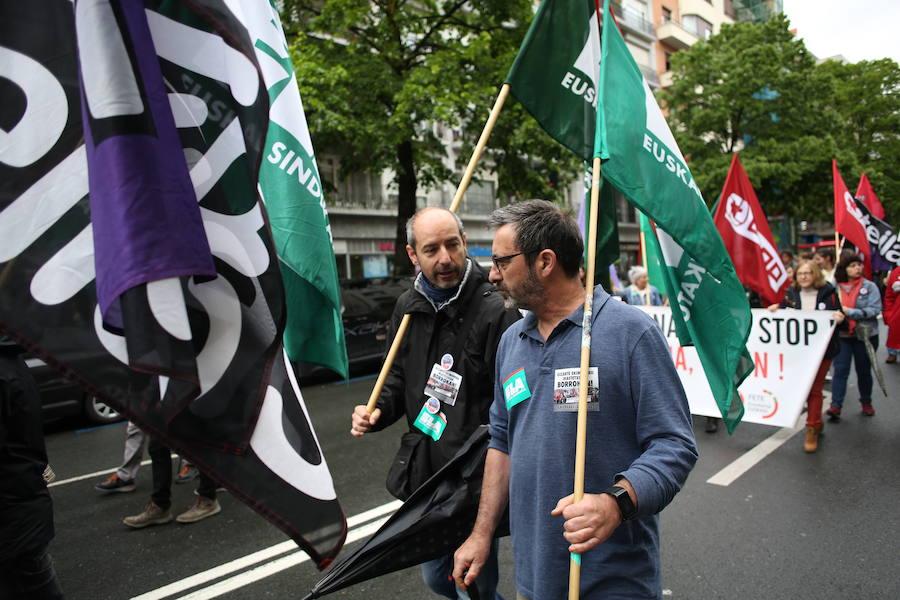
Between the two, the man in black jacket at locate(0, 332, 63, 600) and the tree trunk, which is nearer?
the man in black jacket at locate(0, 332, 63, 600)

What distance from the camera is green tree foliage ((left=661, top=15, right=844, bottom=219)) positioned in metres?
24.7

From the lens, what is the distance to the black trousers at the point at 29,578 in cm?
246

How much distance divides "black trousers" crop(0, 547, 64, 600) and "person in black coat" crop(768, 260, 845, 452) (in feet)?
19.5

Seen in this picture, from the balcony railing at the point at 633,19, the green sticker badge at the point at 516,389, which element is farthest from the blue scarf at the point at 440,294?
the balcony railing at the point at 633,19

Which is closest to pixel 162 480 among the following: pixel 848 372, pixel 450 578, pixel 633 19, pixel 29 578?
pixel 29 578

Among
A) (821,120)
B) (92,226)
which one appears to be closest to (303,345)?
(92,226)

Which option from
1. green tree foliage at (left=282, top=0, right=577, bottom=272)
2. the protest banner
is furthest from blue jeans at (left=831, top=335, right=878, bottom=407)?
green tree foliage at (left=282, top=0, right=577, bottom=272)

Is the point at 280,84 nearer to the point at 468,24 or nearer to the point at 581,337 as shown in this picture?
the point at 581,337

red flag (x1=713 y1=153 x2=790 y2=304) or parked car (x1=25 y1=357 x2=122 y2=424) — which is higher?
red flag (x1=713 y1=153 x2=790 y2=304)

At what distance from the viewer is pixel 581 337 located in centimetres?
189

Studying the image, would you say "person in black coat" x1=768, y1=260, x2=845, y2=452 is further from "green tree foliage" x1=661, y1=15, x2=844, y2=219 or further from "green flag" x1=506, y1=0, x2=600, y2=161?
"green tree foliage" x1=661, y1=15, x2=844, y2=219

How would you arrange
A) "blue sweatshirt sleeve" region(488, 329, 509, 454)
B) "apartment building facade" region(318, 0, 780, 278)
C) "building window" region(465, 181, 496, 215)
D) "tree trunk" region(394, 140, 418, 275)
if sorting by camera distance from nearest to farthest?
"blue sweatshirt sleeve" region(488, 329, 509, 454) < "tree trunk" region(394, 140, 418, 275) < "apartment building facade" region(318, 0, 780, 278) < "building window" region(465, 181, 496, 215)

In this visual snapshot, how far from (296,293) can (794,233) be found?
47.0 meters

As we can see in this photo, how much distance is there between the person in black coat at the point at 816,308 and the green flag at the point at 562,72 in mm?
4205
